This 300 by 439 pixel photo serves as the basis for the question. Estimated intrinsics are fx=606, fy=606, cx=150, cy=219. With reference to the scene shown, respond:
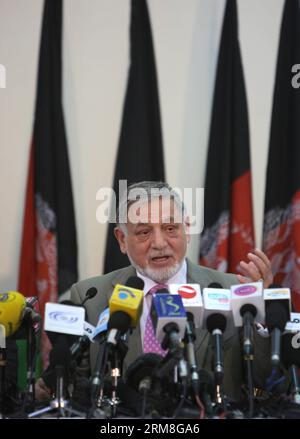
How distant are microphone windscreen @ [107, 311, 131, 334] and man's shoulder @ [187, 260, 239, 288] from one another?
109 cm

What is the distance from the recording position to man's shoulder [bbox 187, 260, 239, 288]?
297 cm

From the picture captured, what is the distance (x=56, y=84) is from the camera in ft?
14.2

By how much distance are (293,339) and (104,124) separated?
110 inches

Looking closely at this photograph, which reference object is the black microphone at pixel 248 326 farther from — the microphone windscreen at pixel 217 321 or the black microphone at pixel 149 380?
the black microphone at pixel 149 380

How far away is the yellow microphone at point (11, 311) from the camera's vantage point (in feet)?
6.78

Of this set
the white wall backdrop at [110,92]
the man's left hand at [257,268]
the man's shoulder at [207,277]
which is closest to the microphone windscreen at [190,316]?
the man's left hand at [257,268]

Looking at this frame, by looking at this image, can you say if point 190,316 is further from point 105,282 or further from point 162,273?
point 105,282

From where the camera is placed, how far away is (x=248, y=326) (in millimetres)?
1961

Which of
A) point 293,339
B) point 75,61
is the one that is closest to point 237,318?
point 293,339

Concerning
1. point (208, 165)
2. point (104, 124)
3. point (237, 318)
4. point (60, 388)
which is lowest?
point (60, 388)

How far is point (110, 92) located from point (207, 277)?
2043mm

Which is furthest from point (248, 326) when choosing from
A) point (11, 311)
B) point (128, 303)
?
point (11, 311)

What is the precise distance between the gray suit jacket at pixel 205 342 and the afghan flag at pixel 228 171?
110 centimetres

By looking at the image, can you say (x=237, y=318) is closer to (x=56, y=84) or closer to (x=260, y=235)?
(x=260, y=235)
